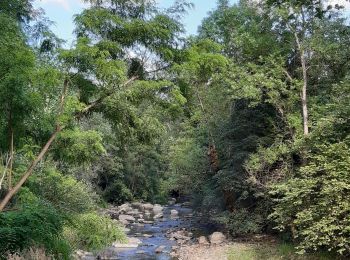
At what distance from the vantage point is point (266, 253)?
52.2ft

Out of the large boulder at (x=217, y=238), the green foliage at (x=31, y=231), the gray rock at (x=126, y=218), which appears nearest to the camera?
the green foliage at (x=31, y=231)

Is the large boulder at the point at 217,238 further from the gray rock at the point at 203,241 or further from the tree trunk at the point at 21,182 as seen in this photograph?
the tree trunk at the point at 21,182

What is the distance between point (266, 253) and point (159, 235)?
899cm

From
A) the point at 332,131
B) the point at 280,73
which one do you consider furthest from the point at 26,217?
the point at 280,73

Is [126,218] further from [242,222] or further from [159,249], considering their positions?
[242,222]

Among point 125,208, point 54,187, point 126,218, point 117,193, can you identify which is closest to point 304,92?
point 54,187

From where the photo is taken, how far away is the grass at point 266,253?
1434cm

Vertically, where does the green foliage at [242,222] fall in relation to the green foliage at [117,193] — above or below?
below

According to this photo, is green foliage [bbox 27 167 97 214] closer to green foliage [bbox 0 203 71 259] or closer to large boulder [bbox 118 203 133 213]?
green foliage [bbox 0 203 71 259]

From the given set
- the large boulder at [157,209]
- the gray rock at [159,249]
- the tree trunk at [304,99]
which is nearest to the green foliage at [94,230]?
the tree trunk at [304,99]

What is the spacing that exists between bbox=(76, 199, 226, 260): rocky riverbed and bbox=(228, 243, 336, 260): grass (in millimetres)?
1884

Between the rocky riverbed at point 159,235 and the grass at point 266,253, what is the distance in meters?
1.88

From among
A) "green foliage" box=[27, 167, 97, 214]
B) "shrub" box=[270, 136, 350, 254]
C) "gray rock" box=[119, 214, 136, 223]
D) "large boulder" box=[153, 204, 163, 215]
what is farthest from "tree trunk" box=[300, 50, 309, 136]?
"large boulder" box=[153, 204, 163, 215]

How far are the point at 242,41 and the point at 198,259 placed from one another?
9.52m
